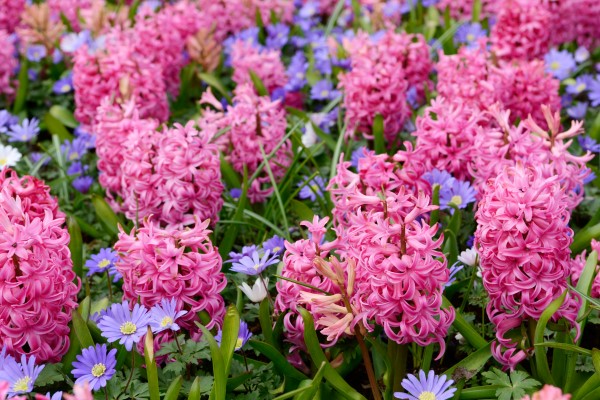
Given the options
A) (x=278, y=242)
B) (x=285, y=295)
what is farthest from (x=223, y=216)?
(x=285, y=295)

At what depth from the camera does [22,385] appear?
1979mm

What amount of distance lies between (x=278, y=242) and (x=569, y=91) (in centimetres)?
218

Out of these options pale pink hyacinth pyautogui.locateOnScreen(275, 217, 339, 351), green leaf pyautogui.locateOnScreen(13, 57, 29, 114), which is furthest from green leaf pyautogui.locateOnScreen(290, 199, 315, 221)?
green leaf pyautogui.locateOnScreen(13, 57, 29, 114)

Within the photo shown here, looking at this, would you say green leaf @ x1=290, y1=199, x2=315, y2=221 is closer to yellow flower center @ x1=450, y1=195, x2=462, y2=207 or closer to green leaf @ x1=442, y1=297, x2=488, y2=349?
yellow flower center @ x1=450, y1=195, x2=462, y2=207

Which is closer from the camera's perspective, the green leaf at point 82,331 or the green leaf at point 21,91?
the green leaf at point 82,331

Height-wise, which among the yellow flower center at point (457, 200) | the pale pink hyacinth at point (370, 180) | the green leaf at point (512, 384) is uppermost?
the pale pink hyacinth at point (370, 180)

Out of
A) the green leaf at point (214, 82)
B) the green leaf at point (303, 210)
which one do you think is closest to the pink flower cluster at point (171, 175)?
the green leaf at point (303, 210)

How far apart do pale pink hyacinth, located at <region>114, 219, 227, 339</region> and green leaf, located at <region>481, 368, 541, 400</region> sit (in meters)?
0.83

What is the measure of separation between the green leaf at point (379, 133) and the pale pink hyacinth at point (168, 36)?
1.30 metres

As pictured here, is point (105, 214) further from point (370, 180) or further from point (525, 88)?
point (525, 88)

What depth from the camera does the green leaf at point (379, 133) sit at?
3.33 metres

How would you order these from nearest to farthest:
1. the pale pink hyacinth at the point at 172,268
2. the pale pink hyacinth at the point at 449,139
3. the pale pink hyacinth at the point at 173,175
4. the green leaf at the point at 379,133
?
the pale pink hyacinth at the point at 172,268 → the pale pink hyacinth at the point at 173,175 → the pale pink hyacinth at the point at 449,139 → the green leaf at the point at 379,133

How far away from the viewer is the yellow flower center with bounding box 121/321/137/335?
81.8 inches

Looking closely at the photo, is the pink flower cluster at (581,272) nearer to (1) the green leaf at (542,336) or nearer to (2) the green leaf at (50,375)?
(1) the green leaf at (542,336)
